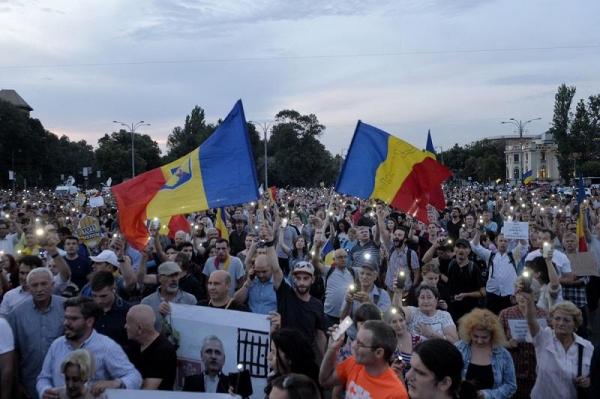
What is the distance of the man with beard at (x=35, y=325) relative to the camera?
522cm

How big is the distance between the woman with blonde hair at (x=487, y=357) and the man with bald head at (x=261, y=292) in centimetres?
211

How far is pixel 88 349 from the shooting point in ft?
14.9

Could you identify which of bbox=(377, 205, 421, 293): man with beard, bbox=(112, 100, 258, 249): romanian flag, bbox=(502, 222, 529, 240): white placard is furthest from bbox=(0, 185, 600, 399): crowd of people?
bbox=(502, 222, 529, 240): white placard

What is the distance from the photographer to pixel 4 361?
4812 millimetres

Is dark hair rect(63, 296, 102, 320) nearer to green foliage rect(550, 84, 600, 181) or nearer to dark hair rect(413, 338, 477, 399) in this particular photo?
dark hair rect(413, 338, 477, 399)

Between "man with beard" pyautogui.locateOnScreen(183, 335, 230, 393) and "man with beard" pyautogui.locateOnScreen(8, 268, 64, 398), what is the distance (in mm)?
1307

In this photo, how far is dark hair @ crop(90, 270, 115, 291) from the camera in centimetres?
538

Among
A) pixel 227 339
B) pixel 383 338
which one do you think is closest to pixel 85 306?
pixel 227 339

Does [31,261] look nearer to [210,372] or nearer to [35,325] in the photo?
[35,325]

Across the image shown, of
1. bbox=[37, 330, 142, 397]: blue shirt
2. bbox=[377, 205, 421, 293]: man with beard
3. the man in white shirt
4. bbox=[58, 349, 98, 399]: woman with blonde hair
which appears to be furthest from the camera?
bbox=[377, 205, 421, 293]: man with beard

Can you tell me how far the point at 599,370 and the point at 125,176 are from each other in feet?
252

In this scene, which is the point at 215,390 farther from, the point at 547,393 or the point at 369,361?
the point at 547,393

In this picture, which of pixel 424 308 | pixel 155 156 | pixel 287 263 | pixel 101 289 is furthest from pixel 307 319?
pixel 155 156

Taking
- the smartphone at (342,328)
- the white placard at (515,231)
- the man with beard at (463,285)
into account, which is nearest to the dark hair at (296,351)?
the smartphone at (342,328)
